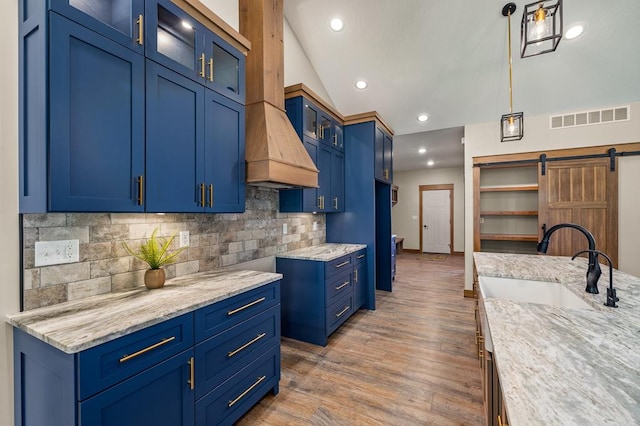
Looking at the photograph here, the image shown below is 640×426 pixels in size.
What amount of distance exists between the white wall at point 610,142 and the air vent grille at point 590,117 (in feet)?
0.17

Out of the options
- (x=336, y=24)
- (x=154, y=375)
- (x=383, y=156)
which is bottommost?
(x=154, y=375)

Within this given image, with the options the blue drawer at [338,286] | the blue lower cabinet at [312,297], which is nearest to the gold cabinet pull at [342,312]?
the blue lower cabinet at [312,297]

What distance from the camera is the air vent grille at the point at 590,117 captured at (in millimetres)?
3779

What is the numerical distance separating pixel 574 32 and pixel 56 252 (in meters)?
5.02

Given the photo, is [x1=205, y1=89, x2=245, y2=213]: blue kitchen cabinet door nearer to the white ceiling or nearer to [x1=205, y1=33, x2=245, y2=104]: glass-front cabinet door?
[x1=205, y1=33, x2=245, y2=104]: glass-front cabinet door

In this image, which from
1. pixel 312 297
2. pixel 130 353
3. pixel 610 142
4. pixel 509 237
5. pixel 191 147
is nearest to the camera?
pixel 130 353

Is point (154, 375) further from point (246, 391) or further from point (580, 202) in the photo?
point (580, 202)

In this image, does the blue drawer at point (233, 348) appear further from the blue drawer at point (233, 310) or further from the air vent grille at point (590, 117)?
the air vent grille at point (590, 117)

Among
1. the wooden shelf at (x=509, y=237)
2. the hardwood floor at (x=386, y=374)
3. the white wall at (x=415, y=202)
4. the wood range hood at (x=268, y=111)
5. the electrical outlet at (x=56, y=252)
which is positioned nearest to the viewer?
the electrical outlet at (x=56, y=252)

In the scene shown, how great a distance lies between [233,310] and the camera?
1767 millimetres

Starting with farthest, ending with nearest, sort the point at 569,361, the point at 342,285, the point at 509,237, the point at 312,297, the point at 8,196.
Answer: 1. the point at 509,237
2. the point at 342,285
3. the point at 312,297
4. the point at 8,196
5. the point at 569,361

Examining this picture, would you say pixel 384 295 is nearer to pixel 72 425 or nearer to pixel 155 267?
pixel 155 267

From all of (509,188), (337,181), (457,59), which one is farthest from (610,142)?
(337,181)

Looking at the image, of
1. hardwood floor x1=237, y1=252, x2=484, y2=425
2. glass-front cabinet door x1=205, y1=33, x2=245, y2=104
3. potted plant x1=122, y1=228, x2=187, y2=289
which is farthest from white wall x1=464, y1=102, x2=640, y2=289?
potted plant x1=122, y1=228, x2=187, y2=289
